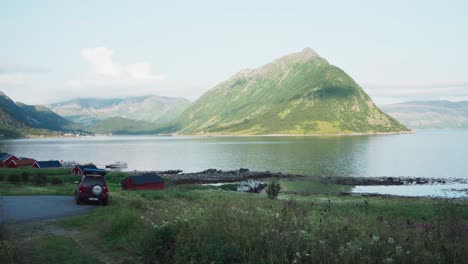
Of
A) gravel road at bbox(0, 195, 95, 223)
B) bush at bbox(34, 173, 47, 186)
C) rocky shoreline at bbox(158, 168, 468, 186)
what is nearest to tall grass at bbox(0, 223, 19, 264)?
gravel road at bbox(0, 195, 95, 223)

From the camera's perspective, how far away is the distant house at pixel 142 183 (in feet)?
168

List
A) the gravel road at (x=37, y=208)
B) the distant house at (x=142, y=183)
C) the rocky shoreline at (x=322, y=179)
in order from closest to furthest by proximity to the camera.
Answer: the gravel road at (x=37, y=208), the distant house at (x=142, y=183), the rocky shoreline at (x=322, y=179)

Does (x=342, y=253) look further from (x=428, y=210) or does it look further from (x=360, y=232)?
(x=428, y=210)

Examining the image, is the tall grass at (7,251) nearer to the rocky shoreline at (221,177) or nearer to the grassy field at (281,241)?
the grassy field at (281,241)

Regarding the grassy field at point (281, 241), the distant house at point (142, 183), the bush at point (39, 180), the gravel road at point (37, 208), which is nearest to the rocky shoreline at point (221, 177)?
the distant house at point (142, 183)

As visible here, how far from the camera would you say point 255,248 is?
416 inches

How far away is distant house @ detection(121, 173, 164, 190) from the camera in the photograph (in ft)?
168

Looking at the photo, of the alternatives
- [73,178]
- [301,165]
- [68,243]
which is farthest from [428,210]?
[301,165]

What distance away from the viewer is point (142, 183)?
52312mm

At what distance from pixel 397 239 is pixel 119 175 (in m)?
75.0

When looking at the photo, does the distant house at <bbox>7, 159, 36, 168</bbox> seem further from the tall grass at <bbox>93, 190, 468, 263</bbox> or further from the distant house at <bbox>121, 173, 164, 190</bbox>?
the tall grass at <bbox>93, 190, 468, 263</bbox>

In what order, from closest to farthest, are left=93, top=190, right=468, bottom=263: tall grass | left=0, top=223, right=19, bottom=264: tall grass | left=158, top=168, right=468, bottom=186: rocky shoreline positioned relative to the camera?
left=93, top=190, right=468, bottom=263: tall grass < left=0, top=223, right=19, bottom=264: tall grass < left=158, top=168, right=468, bottom=186: rocky shoreline

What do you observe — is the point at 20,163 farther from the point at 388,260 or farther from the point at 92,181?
the point at 388,260

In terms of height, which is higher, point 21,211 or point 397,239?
point 397,239
